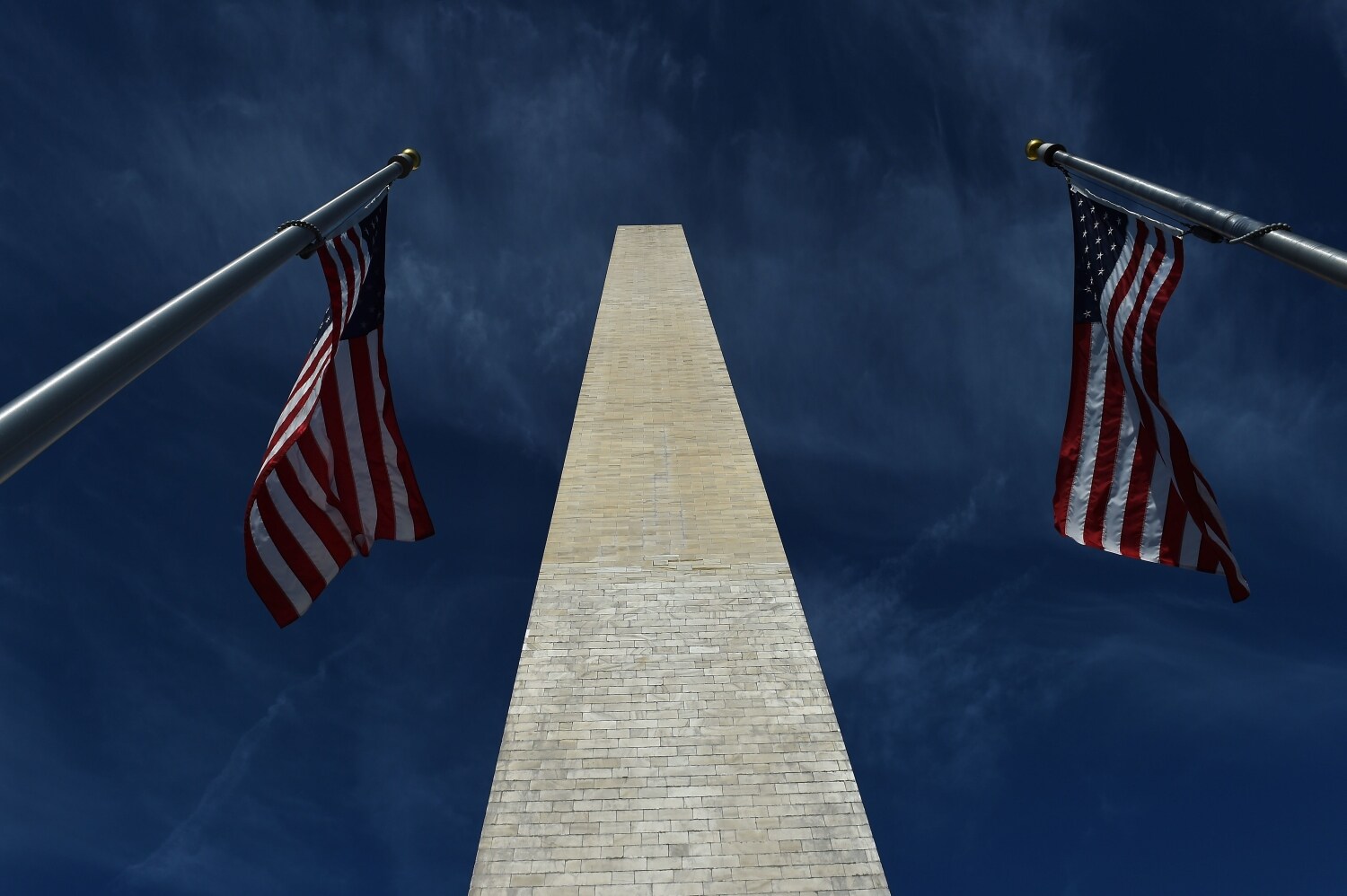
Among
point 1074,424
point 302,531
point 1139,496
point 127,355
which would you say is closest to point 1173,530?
point 1139,496

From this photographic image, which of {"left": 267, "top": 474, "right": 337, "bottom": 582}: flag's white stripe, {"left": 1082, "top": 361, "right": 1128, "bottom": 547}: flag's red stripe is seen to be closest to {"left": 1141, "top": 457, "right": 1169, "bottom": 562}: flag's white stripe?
{"left": 1082, "top": 361, "right": 1128, "bottom": 547}: flag's red stripe

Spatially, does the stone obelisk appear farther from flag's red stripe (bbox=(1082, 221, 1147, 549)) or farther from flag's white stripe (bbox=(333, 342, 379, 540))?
flag's red stripe (bbox=(1082, 221, 1147, 549))

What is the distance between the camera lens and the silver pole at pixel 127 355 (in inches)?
155

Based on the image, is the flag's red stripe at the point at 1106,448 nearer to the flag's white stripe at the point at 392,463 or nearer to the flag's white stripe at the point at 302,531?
the flag's white stripe at the point at 392,463

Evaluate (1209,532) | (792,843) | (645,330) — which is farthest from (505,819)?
(645,330)

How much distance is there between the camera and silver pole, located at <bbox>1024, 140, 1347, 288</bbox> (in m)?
5.46

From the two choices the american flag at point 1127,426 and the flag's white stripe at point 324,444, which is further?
the american flag at point 1127,426

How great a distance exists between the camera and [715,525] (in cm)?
1248

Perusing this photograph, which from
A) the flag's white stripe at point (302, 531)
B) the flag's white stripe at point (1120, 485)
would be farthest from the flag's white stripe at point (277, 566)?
the flag's white stripe at point (1120, 485)

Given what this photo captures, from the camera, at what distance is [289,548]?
645 centimetres

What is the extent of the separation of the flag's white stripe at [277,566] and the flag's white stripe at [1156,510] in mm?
6876

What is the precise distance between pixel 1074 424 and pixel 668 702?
202 inches

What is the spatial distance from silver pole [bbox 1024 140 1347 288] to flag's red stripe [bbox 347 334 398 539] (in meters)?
6.70

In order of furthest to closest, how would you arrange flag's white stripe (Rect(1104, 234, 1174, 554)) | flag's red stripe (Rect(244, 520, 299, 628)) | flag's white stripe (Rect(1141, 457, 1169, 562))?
flag's white stripe (Rect(1141, 457, 1169, 562)), flag's white stripe (Rect(1104, 234, 1174, 554)), flag's red stripe (Rect(244, 520, 299, 628))
